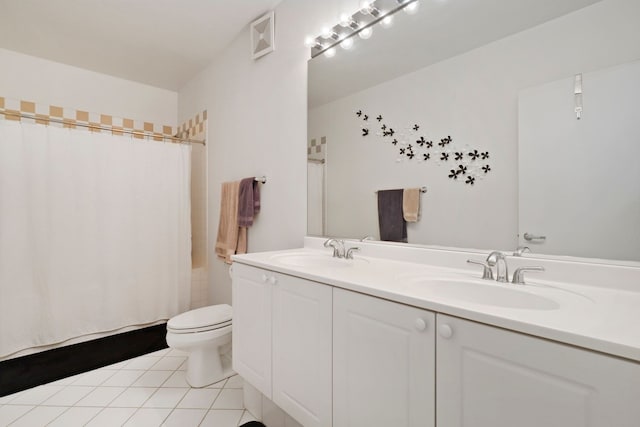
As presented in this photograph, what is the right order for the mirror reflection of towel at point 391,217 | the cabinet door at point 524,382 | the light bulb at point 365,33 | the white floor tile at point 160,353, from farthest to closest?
the white floor tile at point 160,353 → the light bulb at point 365,33 → the mirror reflection of towel at point 391,217 → the cabinet door at point 524,382

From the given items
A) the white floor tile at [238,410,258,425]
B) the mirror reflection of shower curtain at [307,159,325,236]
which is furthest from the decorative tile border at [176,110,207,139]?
the white floor tile at [238,410,258,425]

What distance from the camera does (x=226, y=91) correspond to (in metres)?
2.50

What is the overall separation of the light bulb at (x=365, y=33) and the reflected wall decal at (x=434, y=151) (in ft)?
1.27

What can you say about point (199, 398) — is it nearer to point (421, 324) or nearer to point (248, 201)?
point (248, 201)

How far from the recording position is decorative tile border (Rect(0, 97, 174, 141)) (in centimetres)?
247

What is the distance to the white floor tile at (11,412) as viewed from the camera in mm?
1487

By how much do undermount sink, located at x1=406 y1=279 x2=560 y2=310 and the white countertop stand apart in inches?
0.4

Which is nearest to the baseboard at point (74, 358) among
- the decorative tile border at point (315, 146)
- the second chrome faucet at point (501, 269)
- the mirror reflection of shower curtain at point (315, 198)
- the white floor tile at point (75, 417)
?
the white floor tile at point (75, 417)

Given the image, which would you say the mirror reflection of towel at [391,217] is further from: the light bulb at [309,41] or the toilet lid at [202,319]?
the toilet lid at [202,319]

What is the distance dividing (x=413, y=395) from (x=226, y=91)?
2507 millimetres

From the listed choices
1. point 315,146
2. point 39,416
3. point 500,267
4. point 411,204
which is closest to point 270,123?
point 315,146

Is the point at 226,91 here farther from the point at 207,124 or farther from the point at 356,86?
the point at 356,86

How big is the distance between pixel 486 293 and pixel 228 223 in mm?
1855

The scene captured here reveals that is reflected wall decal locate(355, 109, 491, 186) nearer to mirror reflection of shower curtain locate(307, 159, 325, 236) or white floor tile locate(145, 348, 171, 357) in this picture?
mirror reflection of shower curtain locate(307, 159, 325, 236)
